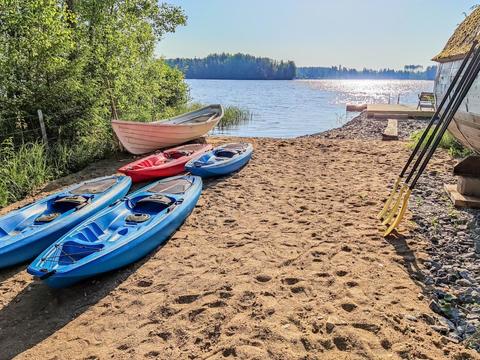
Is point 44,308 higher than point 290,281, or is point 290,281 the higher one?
point 290,281

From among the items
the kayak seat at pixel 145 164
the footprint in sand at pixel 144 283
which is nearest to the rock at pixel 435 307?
the footprint in sand at pixel 144 283

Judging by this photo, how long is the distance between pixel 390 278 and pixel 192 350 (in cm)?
195

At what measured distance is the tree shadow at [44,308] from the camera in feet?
10.00

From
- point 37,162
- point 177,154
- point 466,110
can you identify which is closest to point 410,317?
point 466,110

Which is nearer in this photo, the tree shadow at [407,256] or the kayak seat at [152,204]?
the tree shadow at [407,256]

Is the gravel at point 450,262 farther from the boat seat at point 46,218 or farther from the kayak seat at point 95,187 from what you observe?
the kayak seat at point 95,187

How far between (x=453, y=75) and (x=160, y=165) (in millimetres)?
5039

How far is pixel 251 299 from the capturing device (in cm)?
325

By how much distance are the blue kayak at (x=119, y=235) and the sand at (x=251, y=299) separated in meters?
0.22

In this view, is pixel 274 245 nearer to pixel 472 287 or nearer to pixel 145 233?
pixel 145 233

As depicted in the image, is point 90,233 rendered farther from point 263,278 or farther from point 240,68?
point 240,68

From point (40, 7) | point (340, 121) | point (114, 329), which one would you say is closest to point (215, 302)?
point (114, 329)

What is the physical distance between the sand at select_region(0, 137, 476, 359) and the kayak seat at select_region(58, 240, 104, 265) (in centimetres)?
36

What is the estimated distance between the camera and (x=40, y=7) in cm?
674
